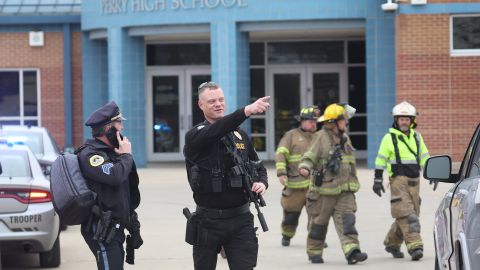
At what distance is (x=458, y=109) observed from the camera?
75.0 ft

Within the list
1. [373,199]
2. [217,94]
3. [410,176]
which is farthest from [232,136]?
[373,199]

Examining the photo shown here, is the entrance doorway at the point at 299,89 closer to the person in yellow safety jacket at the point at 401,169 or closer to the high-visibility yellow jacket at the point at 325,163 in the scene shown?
the person in yellow safety jacket at the point at 401,169

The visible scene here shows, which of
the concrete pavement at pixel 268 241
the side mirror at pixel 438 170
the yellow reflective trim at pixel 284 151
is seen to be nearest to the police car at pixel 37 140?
the concrete pavement at pixel 268 241

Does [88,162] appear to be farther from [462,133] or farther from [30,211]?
[462,133]

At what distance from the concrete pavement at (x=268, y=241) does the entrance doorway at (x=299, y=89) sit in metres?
7.87

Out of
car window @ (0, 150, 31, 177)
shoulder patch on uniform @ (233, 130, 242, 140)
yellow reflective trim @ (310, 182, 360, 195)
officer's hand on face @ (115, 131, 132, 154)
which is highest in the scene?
shoulder patch on uniform @ (233, 130, 242, 140)

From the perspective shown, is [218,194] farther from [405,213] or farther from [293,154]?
[293,154]

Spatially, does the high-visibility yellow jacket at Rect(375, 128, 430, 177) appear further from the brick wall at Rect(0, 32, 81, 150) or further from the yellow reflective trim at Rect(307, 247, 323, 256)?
the brick wall at Rect(0, 32, 81, 150)

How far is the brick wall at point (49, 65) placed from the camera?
88.0ft

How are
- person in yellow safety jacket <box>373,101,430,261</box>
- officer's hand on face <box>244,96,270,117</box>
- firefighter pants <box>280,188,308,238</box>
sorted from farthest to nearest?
firefighter pants <box>280,188,308,238</box> < person in yellow safety jacket <box>373,101,430,261</box> < officer's hand on face <box>244,96,270,117</box>

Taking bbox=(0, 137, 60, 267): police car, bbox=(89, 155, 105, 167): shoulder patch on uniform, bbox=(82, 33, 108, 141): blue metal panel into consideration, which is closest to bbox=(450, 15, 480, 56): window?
bbox=(82, 33, 108, 141): blue metal panel

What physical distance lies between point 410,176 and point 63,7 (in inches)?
686

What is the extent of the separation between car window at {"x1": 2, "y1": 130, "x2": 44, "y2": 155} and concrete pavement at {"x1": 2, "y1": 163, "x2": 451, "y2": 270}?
120cm

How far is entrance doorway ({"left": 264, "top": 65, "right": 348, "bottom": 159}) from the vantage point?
89.3ft
